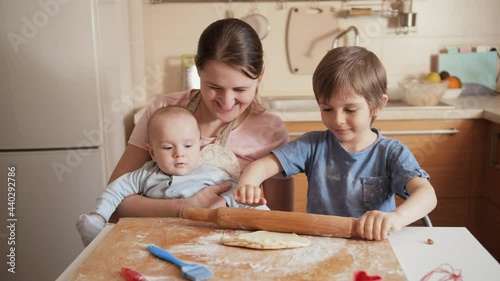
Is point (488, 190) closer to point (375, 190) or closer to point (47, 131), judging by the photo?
point (375, 190)

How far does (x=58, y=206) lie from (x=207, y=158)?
1028 millimetres

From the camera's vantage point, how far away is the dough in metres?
0.97

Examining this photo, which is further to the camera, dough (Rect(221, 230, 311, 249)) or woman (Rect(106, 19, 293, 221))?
woman (Rect(106, 19, 293, 221))

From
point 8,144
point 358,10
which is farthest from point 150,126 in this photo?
point 358,10

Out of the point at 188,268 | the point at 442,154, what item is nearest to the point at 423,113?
the point at 442,154

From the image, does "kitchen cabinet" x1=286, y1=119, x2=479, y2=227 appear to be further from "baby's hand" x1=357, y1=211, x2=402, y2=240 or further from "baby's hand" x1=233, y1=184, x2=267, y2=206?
"baby's hand" x1=357, y1=211, x2=402, y2=240

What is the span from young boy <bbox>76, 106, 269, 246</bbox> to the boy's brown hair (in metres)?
0.33

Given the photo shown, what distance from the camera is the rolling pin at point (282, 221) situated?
102cm

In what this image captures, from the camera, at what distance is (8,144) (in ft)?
7.07

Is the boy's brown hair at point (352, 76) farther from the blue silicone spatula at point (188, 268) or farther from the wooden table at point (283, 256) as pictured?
the blue silicone spatula at point (188, 268)

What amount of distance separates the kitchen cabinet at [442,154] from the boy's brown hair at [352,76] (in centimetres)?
109

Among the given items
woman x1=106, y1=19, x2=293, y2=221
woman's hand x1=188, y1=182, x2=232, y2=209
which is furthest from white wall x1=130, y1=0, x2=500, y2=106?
woman's hand x1=188, y1=182, x2=232, y2=209

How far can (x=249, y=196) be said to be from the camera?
1.17m

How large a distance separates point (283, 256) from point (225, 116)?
0.53 meters
